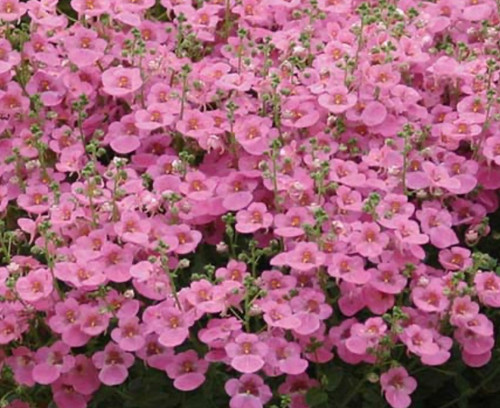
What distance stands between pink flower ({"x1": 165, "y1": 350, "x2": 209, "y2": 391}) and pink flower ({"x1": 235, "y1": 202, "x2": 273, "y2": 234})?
0.24 metres

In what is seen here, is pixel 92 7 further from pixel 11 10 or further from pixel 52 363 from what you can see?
pixel 52 363

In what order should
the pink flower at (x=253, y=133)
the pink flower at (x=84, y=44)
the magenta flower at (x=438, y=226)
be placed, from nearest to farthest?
the magenta flower at (x=438, y=226), the pink flower at (x=253, y=133), the pink flower at (x=84, y=44)

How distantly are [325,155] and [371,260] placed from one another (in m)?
0.26

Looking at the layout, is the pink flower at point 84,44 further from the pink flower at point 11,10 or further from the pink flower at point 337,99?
the pink flower at point 337,99

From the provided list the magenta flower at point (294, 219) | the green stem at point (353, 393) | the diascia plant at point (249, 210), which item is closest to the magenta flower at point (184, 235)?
the diascia plant at point (249, 210)

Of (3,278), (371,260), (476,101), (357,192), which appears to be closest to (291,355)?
(371,260)

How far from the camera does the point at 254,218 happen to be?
6.85ft

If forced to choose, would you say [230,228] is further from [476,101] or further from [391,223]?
[476,101]

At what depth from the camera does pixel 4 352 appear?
204 cm

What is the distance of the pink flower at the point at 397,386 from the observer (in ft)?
6.31

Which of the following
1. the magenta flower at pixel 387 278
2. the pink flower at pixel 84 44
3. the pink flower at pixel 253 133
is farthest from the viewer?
the pink flower at pixel 84 44

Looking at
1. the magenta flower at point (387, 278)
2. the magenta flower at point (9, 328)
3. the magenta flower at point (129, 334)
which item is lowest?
the magenta flower at point (9, 328)

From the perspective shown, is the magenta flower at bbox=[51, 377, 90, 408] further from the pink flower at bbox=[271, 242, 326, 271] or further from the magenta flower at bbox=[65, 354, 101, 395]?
the pink flower at bbox=[271, 242, 326, 271]

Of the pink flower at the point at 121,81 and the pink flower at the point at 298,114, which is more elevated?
the pink flower at the point at 121,81
